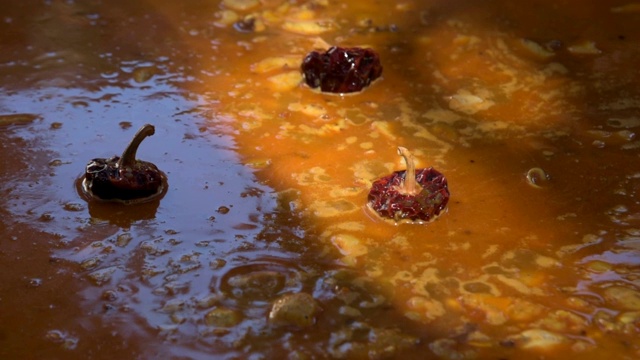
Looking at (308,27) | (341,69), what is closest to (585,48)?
(341,69)

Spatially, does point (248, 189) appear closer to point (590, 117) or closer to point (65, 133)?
point (65, 133)

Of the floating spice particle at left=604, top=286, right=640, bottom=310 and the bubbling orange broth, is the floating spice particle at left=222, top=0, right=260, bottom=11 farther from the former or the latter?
the floating spice particle at left=604, top=286, right=640, bottom=310

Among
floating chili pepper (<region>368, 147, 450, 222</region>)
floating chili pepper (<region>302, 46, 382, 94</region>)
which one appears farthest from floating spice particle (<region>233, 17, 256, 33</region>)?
floating chili pepper (<region>368, 147, 450, 222</region>)

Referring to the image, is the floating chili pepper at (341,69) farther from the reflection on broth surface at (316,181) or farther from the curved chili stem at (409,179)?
the curved chili stem at (409,179)

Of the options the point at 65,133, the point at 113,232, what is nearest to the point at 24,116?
the point at 65,133

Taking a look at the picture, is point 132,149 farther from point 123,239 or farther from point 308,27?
point 308,27

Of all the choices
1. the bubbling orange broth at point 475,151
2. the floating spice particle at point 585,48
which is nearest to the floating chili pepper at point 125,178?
the bubbling orange broth at point 475,151
